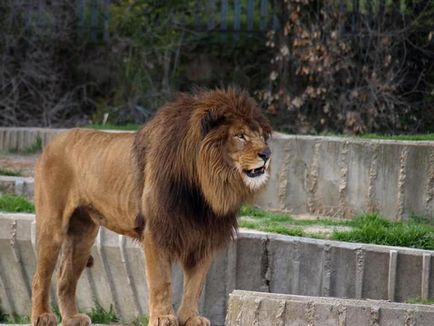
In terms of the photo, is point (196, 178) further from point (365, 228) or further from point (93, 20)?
point (93, 20)

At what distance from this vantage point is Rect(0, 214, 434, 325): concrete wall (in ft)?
27.7

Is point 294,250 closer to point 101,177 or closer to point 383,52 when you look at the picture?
point 101,177

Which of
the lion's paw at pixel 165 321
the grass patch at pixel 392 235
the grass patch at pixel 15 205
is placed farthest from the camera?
the grass patch at pixel 15 205

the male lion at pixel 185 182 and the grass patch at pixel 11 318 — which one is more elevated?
the male lion at pixel 185 182

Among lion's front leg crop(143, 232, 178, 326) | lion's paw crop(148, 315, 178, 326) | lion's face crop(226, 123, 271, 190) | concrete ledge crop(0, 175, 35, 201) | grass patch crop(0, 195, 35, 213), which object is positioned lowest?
concrete ledge crop(0, 175, 35, 201)

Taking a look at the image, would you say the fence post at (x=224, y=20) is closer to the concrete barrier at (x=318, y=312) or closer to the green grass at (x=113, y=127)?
the green grass at (x=113, y=127)

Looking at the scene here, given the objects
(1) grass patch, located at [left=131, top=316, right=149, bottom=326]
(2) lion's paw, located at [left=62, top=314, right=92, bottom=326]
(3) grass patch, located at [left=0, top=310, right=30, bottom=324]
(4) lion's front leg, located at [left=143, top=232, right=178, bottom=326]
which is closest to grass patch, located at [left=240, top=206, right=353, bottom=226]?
(1) grass patch, located at [left=131, top=316, right=149, bottom=326]

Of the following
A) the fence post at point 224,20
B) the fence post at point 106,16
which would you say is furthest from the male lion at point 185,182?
the fence post at point 106,16

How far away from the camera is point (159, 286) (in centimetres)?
668

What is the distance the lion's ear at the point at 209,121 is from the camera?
262 inches

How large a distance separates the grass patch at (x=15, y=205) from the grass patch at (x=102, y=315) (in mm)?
1212

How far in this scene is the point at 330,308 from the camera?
20.5 ft

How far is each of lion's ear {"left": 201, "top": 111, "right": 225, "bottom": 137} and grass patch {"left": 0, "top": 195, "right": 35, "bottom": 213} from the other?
11.6 ft

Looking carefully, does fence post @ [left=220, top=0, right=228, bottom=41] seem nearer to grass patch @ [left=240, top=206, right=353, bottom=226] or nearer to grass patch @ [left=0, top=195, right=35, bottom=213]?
grass patch @ [left=240, top=206, right=353, bottom=226]
